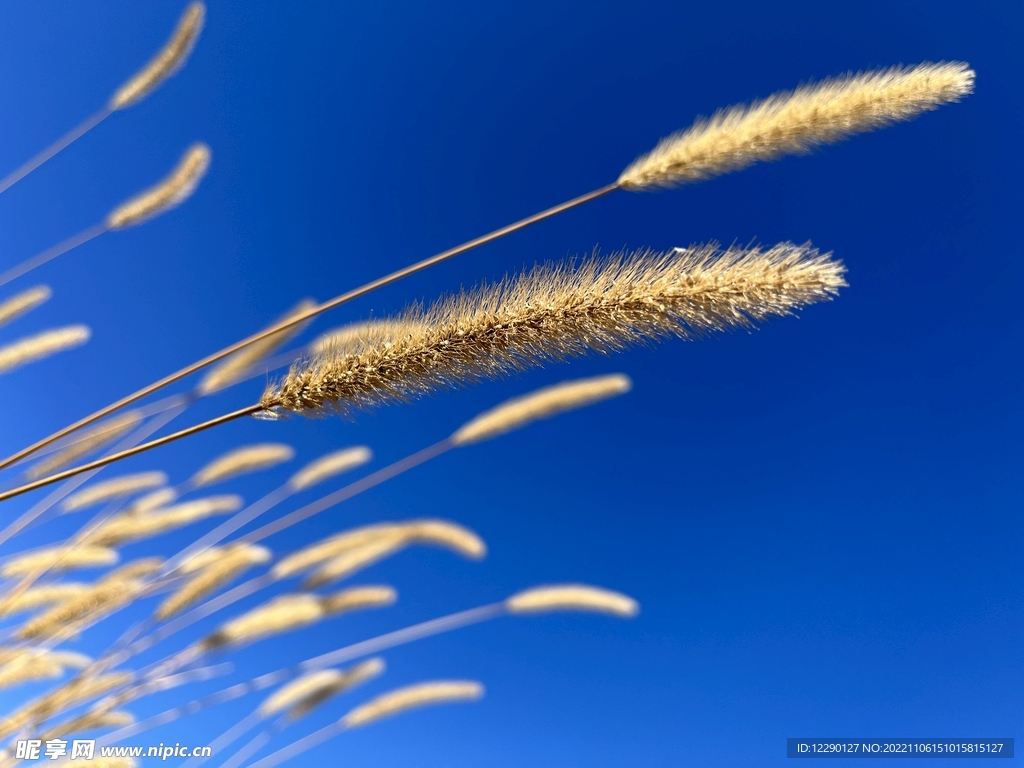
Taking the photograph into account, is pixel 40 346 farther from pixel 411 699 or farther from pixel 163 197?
pixel 411 699

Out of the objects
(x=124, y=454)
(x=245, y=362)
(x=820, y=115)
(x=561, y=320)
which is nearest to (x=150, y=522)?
(x=245, y=362)

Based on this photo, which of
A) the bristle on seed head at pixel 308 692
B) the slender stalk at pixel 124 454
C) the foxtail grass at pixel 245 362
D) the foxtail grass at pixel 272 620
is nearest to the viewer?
the slender stalk at pixel 124 454

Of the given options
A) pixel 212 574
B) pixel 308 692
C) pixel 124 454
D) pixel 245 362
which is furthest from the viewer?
pixel 308 692

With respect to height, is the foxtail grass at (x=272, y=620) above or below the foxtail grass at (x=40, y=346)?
below

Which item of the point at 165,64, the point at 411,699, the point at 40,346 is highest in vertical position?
the point at 165,64

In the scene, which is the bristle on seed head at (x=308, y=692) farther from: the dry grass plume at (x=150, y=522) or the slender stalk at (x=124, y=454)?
the slender stalk at (x=124, y=454)

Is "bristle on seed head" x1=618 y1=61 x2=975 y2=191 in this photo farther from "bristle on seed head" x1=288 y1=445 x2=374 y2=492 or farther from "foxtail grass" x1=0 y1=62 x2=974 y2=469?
"bristle on seed head" x1=288 y1=445 x2=374 y2=492

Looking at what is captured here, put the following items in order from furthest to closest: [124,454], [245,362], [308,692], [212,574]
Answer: [308,692] < [212,574] < [245,362] < [124,454]

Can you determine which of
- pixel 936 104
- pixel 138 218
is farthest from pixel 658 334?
pixel 138 218

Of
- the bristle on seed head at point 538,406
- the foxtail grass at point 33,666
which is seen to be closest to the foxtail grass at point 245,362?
the bristle on seed head at point 538,406

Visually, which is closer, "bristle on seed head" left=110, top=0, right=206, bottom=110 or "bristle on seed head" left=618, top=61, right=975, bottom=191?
"bristle on seed head" left=618, top=61, right=975, bottom=191

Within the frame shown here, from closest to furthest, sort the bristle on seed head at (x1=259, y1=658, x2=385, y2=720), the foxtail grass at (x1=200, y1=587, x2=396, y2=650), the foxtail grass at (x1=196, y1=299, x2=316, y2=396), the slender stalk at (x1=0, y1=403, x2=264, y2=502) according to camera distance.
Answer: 1. the slender stalk at (x1=0, y1=403, x2=264, y2=502)
2. the foxtail grass at (x1=196, y1=299, x2=316, y2=396)
3. the foxtail grass at (x1=200, y1=587, x2=396, y2=650)
4. the bristle on seed head at (x1=259, y1=658, x2=385, y2=720)

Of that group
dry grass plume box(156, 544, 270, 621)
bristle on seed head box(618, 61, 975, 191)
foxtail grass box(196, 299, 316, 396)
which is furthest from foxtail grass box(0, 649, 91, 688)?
bristle on seed head box(618, 61, 975, 191)

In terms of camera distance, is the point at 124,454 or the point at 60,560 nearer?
the point at 124,454
